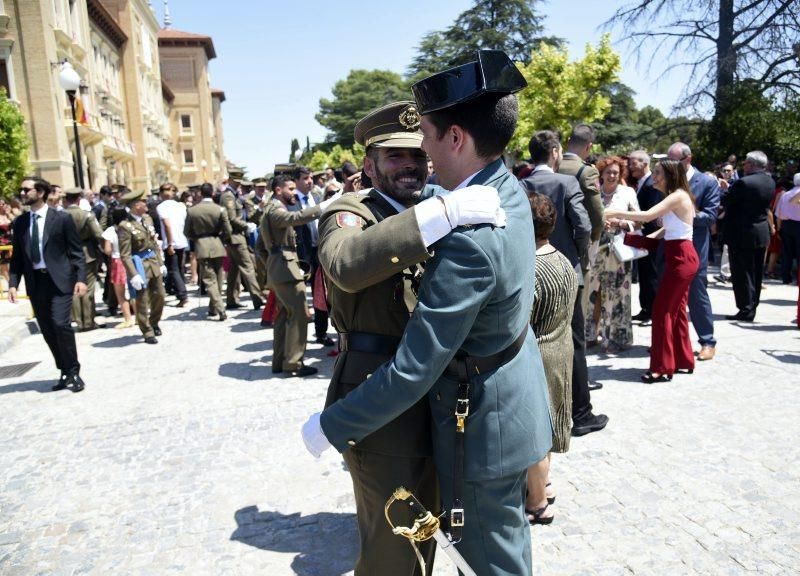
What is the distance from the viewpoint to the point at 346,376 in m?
2.19

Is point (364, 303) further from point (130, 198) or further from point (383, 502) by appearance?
point (130, 198)

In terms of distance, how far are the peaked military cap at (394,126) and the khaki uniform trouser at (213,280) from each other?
8331 millimetres

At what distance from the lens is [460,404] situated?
1841 mm

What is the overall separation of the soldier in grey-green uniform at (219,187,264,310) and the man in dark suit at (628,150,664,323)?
633cm

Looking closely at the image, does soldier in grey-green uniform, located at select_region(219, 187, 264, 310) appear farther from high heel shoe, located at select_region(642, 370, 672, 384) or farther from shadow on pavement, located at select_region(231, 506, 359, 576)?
shadow on pavement, located at select_region(231, 506, 359, 576)

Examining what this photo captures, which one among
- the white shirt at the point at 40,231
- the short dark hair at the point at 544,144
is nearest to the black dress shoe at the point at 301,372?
the white shirt at the point at 40,231

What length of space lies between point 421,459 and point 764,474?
2.95 m

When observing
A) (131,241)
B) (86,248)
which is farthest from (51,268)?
(86,248)

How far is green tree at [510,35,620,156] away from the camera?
26062 millimetres

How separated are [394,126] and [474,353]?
103cm

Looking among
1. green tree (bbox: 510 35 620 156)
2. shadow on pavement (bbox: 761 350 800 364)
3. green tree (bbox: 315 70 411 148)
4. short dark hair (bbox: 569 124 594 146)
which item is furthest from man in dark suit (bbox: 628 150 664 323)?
green tree (bbox: 315 70 411 148)

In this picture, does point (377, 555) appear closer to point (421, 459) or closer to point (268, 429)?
point (421, 459)

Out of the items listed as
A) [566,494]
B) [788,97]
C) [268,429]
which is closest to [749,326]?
[566,494]

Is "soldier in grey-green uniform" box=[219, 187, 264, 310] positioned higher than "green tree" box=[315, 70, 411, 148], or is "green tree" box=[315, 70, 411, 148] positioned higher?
"green tree" box=[315, 70, 411, 148]
